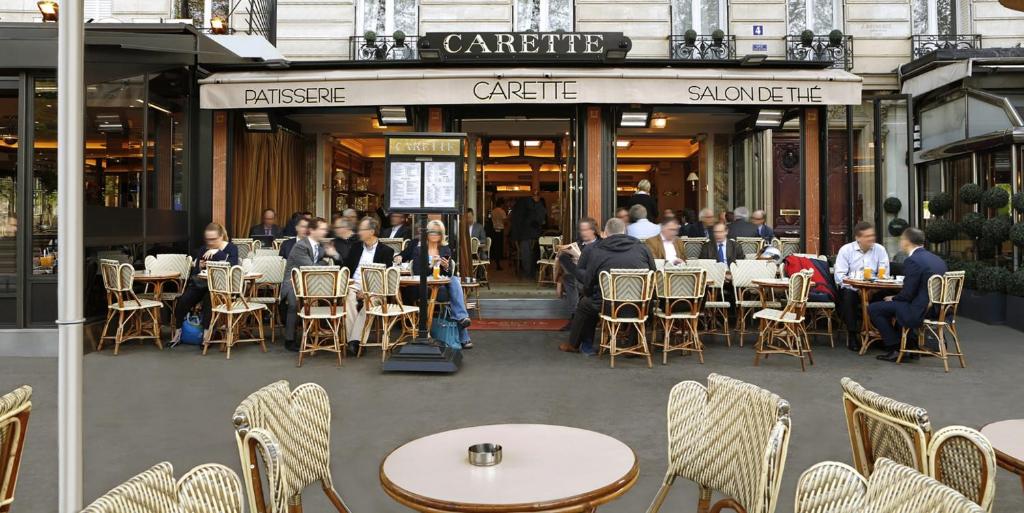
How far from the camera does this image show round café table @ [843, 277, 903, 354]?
7.25 meters

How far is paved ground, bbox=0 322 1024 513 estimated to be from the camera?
12.9ft

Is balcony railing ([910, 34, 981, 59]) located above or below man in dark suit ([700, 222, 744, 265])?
above

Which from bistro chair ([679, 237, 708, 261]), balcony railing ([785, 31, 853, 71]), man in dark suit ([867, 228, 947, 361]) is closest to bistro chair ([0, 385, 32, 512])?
man in dark suit ([867, 228, 947, 361])

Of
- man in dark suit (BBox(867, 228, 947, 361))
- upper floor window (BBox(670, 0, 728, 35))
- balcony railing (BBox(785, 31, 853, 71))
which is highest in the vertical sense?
upper floor window (BBox(670, 0, 728, 35))

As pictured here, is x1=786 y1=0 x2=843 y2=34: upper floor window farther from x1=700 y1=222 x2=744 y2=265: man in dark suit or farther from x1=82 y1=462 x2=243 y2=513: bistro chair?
x1=82 y1=462 x2=243 y2=513: bistro chair

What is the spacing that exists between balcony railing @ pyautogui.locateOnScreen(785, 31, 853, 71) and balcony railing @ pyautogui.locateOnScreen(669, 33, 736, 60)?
107 centimetres

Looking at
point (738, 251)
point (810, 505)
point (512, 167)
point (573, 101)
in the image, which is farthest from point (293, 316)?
point (512, 167)

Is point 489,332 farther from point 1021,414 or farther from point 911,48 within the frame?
point 911,48

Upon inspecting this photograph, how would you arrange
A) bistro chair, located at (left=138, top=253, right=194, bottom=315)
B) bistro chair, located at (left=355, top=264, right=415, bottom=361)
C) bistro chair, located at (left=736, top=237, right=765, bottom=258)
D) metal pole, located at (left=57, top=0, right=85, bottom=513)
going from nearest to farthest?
metal pole, located at (left=57, top=0, right=85, bottom=513)
bistro chair, located at (left=355, top=264, right=415, bottom=361)
bistro chair, located at (left=138, top=253, right=194, bottom=315)
bistro chair, located at (left=736, top=237, right=765, bottom=258)

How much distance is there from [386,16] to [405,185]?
23.7 feet

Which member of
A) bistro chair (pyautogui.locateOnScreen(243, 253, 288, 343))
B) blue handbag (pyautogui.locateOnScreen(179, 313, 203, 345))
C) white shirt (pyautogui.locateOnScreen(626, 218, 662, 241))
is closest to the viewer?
blue handbag (pyautogui.locateOnScreen(179, 313, 203, 345))

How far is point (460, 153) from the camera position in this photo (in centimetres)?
643

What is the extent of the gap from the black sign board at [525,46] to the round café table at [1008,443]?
27.5ft

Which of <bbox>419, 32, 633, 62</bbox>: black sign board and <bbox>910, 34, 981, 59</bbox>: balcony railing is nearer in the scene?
<bbox>419, 32, 633, 62</bbox>: black sign board
